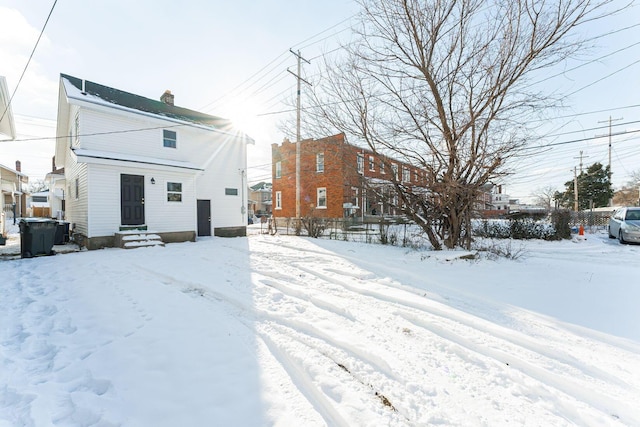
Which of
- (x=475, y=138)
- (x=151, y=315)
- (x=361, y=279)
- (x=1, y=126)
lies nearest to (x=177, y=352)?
(x=151, y=315)

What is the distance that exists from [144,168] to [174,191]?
143 cm

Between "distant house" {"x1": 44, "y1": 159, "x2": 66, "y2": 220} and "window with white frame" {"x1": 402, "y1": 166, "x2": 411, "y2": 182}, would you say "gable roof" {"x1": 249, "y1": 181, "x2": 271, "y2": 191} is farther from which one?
"window with white frame" {"x1": 402, "y1": 166, "x2": 411, "y2": 182}

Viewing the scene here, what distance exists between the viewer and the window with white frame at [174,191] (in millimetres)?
11367

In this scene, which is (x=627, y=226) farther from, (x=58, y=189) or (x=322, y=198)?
(x=58, y=189)

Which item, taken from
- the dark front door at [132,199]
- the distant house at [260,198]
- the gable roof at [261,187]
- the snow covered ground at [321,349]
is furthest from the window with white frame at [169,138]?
the gable roof at [261,187]

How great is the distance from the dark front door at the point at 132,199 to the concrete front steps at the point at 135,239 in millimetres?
732

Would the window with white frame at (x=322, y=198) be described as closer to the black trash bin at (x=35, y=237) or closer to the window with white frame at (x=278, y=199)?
the window with white frame at (x=278, y=199)

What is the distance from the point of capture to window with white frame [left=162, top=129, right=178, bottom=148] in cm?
1189

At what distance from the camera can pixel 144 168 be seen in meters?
10.6

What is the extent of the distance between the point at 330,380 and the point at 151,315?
8.68 feet

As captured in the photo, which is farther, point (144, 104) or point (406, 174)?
point (144, 104)

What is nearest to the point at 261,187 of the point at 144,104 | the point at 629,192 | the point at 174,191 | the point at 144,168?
the point at 144,104

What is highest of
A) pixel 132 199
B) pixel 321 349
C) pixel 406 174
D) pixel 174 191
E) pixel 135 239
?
pixel 406 174

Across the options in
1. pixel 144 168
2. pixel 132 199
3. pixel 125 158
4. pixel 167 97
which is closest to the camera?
pixel 125 158
